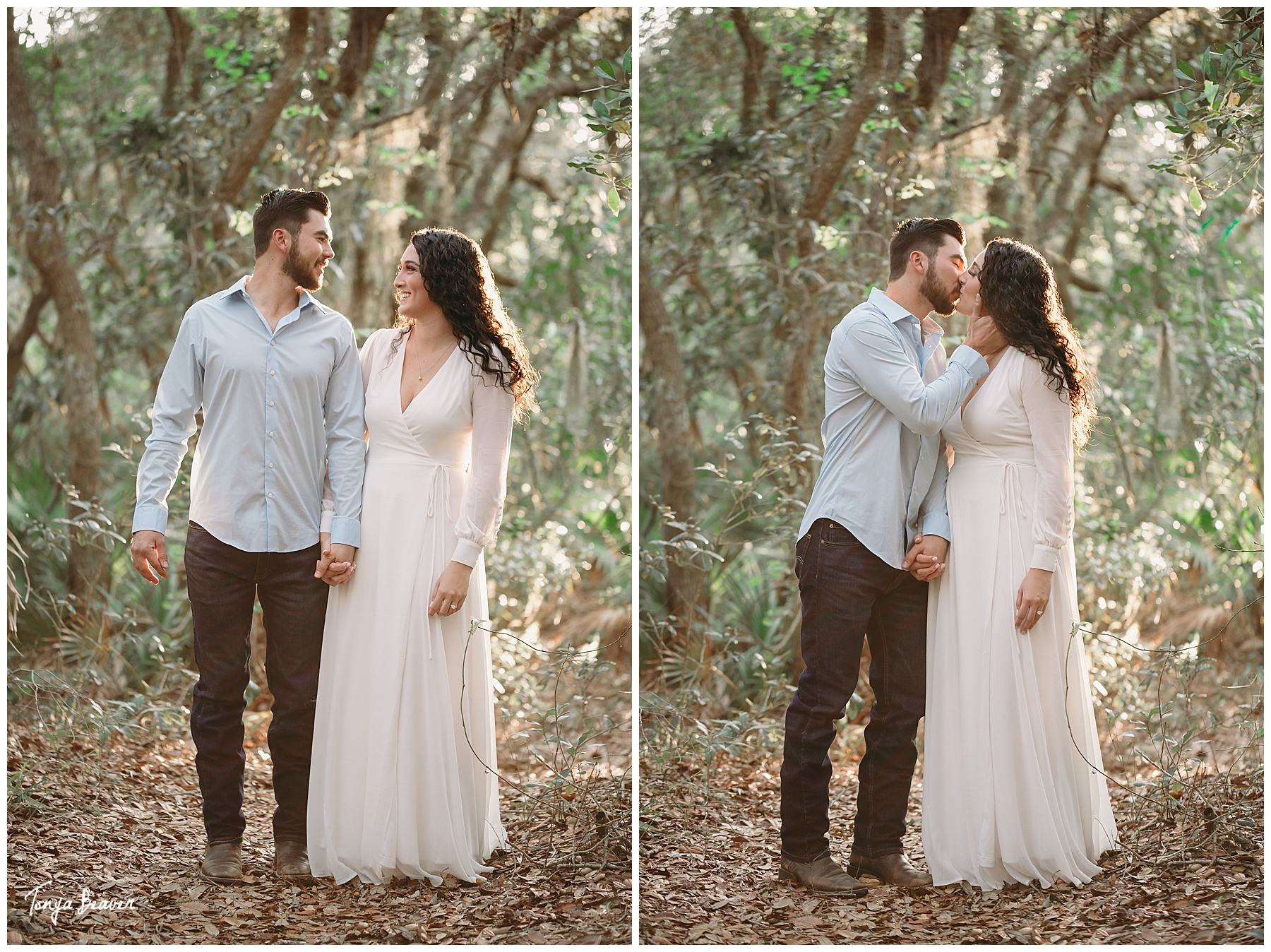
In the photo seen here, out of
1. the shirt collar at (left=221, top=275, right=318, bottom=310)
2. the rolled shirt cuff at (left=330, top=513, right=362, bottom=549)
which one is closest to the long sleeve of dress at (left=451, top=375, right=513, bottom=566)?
the rolled shirt cuff at (left=330, top=513, right=362, bottom=549)

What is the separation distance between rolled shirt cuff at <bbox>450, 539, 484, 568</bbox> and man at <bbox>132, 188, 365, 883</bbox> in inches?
10.8

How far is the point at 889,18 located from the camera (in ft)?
14.3

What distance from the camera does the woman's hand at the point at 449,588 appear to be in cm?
268

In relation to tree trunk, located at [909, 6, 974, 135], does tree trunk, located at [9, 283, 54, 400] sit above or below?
below

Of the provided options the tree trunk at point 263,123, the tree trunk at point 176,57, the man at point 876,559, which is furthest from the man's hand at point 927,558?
the tree trunk at point 176,57

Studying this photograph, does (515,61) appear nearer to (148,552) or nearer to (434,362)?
(434,362)

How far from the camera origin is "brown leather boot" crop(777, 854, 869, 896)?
8.84 ft

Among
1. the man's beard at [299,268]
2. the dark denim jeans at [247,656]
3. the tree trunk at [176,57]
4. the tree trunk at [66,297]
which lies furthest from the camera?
the tree trunk at [176,57]

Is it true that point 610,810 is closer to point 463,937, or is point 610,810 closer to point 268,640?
point 463,937

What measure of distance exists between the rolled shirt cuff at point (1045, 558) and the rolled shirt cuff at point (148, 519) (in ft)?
7.28

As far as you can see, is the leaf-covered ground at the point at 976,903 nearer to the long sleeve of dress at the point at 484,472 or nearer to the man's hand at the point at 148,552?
the long sleeve of dress at the point at 484,472

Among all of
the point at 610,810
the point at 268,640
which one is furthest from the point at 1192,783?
the point at 268,640

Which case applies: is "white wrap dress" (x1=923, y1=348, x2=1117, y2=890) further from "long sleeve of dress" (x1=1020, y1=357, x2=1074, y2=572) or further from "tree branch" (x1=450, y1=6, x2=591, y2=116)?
"tree branch" (x1=450, y1=6, x2=591, y2=116)

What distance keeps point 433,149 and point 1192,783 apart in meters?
4.49
